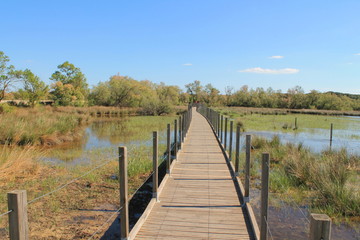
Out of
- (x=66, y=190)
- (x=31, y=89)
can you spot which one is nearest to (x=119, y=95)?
(x=31, y=89)

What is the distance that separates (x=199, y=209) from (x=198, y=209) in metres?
0.02

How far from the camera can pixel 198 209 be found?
14.4 feet

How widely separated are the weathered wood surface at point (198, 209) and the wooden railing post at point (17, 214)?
2042mm

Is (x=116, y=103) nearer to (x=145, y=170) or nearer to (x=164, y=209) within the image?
(x=145, y=170)

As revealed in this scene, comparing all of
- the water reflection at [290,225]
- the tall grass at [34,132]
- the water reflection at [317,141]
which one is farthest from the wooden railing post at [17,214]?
the water reflection at [317,141]

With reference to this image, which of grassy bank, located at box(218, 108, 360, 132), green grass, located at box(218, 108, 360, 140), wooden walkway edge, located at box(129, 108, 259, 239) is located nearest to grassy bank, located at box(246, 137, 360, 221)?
wooden walkway edge, located at box(129, 108, 259, 239)

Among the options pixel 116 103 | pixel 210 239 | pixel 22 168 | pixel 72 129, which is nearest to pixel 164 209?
pixel 210 239

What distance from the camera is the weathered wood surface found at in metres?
3.60

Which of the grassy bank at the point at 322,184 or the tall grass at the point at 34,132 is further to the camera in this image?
the tall grass at the point at 34,132

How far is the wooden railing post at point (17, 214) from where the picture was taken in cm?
168

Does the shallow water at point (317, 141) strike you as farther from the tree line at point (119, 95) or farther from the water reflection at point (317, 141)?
the tree line at point (119, 95)

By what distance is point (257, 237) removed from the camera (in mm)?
3381

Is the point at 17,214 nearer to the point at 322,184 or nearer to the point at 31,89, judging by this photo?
the point at 322,184

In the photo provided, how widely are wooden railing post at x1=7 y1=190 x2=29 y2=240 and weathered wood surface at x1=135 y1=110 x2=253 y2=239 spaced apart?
2042mm
